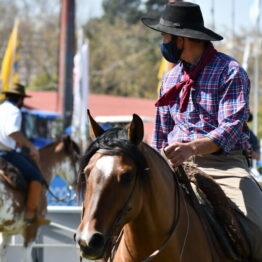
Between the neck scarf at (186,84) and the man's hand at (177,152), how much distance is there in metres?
0.64

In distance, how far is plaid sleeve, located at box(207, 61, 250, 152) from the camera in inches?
171

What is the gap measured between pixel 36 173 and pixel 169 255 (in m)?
5.72

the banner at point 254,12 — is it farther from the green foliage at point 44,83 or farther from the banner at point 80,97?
the green foliage at point 44,83

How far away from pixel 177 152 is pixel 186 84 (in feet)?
2.56

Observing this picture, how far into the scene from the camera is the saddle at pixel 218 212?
4.44 metres

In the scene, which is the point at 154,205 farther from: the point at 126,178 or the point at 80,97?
the point at 80,97

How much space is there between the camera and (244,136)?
188 inches

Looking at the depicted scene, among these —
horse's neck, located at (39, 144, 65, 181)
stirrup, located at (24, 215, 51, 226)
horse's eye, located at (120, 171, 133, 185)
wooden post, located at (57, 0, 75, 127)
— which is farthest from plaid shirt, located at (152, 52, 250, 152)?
wooden post, located at (57, 0, 75, 127)

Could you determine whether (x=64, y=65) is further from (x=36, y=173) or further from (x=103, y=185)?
(x=103, y=185)

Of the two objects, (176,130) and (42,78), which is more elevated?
(176,130)

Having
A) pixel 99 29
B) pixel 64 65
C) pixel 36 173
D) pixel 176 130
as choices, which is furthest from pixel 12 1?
pixel 176 130

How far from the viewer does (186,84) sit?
4703mm

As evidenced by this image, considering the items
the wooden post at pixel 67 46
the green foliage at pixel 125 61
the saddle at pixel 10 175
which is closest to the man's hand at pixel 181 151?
the saddle at pixel 10 175

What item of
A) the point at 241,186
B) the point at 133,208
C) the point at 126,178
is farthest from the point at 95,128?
the point at 241,186
